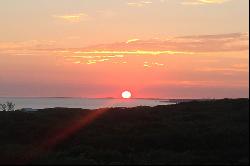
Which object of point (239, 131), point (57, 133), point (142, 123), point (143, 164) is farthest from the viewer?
point (142, 123)

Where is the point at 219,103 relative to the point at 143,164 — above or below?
above

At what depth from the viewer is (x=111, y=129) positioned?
31.4 m

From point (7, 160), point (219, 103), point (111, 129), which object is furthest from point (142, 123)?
point (7, 160)

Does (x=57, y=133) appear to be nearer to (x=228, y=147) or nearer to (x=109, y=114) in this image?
(x=109, y=114)

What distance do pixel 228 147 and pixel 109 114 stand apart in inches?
592

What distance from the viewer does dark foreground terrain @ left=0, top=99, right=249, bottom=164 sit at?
22.4m

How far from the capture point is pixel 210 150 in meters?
24.7

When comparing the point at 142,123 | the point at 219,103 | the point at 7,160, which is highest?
the point at 219,103

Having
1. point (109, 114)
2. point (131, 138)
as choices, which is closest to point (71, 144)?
point (131, 138)

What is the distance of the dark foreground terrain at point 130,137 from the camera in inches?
883

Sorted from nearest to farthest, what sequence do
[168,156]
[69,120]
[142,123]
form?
[168,156]
[142,123]
[69,120]

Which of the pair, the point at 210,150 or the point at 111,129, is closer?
the point at 210,150

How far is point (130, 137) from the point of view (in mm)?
28281

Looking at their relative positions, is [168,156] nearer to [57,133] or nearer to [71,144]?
[71,144]
